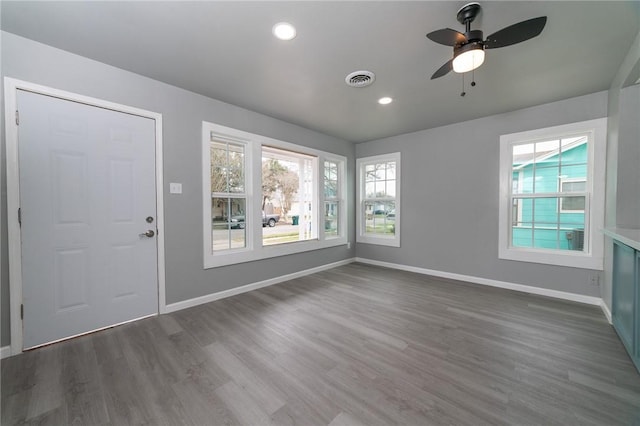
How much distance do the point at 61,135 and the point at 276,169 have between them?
3080 mm

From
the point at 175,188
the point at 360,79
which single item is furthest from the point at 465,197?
the point at 175,188

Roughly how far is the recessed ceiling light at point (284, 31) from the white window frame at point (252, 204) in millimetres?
1623

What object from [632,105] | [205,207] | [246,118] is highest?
[246,118]

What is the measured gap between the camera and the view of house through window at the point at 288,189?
447 centimetres

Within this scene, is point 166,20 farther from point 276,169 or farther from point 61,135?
point 276,169

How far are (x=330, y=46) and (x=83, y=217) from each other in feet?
9.10

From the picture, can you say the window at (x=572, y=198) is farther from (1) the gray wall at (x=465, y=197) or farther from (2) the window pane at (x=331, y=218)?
(2) the window pane at (x=331, y=218)

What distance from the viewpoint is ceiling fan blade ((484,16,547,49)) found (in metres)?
1.50

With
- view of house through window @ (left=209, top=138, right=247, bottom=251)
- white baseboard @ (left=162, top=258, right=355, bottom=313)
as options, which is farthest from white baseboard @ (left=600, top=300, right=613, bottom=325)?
view of house through window @ (left=209, top=138, right=247, bottom=251)

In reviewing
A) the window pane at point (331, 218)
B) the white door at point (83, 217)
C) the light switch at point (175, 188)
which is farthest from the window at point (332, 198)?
the white door at point (83, 217)

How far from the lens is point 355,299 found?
3.20 metres

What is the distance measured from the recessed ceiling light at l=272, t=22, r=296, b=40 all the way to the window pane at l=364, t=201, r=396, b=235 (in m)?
3.60

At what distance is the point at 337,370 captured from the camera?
1.81 metres

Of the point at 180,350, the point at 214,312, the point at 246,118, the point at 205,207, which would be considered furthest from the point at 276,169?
the point at 180,350
